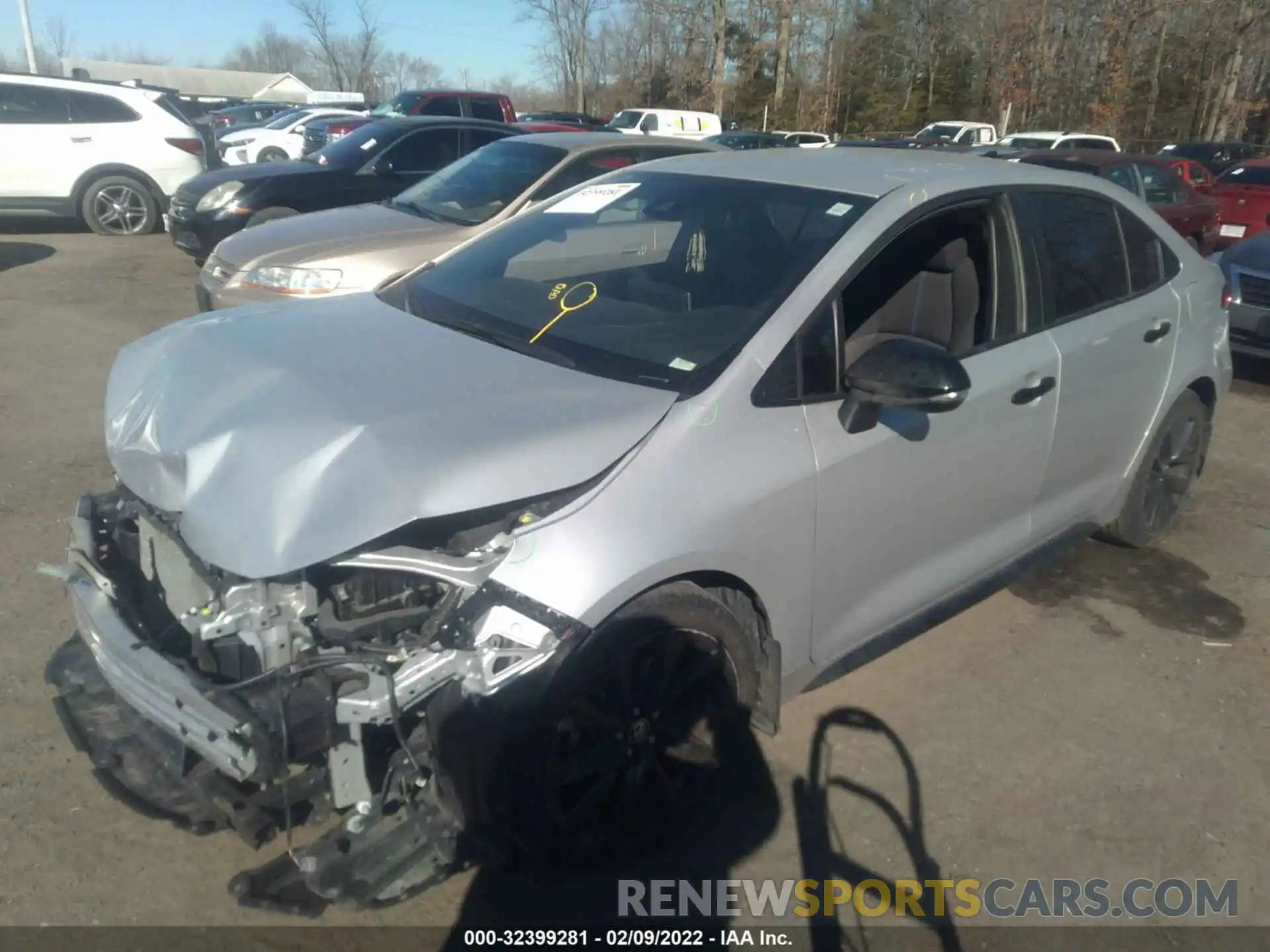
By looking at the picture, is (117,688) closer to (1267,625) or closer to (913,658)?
(913,658)

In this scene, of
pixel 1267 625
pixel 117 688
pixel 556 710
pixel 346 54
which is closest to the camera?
pixel 556 710

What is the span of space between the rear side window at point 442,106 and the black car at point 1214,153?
50.6 ft

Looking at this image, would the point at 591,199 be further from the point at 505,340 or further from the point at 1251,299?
the point at 1251,299

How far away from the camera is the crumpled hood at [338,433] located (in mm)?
2238

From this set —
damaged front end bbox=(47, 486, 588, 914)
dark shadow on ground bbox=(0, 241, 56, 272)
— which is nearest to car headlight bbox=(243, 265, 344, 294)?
damaged front end bbox=(47, 486, 588, 914)

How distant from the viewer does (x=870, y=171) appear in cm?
340

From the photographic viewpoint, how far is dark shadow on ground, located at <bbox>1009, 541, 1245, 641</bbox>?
4.17m

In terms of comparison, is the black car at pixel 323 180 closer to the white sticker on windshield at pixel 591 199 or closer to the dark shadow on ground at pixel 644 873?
the white sticker on windshield at pixel 591 199

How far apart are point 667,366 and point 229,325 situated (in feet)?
4.67

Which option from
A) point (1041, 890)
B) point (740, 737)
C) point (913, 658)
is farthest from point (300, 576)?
point (913, 658)

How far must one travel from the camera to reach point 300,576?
7.74 feet

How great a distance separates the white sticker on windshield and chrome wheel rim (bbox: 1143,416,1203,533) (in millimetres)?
2556

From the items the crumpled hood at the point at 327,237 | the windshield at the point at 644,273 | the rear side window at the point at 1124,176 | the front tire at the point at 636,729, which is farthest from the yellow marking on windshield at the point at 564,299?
the rear side window at the point at 1124,176

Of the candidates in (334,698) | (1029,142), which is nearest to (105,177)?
(334,698)
